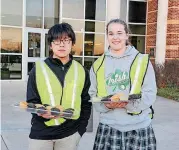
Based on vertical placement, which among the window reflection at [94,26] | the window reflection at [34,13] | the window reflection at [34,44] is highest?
the window reflection at [34,13]

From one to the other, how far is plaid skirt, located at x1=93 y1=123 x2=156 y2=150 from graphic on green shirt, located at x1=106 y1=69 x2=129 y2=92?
365 millimetres

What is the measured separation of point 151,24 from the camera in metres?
19.5

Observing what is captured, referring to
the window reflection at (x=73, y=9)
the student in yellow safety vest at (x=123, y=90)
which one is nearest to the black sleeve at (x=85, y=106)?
the student in yellow safety vest at (x=123, y=90)

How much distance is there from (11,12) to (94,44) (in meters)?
4.81

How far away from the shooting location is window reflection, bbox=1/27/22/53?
57.5 feet

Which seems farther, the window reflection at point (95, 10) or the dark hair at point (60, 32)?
the window reflection at point (95, 10)

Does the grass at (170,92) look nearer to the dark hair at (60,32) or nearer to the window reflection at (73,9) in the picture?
the window reflection at (73,9)

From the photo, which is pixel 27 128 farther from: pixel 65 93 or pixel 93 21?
pixel 93 21

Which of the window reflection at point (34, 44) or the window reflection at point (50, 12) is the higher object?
the window reflection at point (50, 12)

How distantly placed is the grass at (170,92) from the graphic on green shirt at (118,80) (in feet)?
31.3

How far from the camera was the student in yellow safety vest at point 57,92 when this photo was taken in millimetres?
2723

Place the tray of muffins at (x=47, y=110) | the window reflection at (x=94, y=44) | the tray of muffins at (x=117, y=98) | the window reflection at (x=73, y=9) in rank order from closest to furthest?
the tray of muffins at (x=47, y=110)
the tray of muffins at (x=117, y=98)
the window reflection at (x=73, y=9)
the window reflection at (x=94, y=44)

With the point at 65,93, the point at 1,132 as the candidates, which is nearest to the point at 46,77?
the point at 65,93

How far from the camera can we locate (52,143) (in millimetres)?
2773
